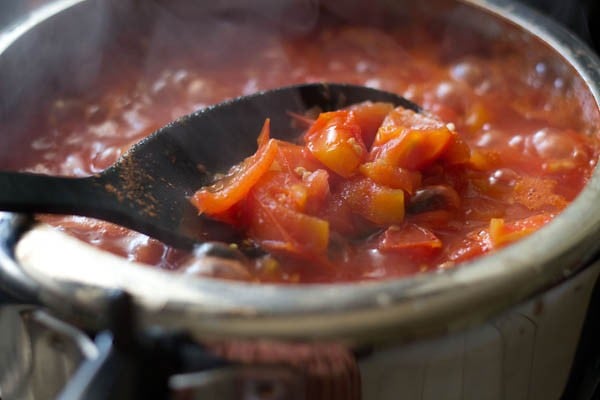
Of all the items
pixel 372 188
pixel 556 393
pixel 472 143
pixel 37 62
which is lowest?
pixel 556 393

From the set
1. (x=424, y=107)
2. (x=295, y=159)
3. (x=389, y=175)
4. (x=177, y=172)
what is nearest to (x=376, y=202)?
(x=389, y=175)

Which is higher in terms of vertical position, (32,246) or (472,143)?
(32,246)

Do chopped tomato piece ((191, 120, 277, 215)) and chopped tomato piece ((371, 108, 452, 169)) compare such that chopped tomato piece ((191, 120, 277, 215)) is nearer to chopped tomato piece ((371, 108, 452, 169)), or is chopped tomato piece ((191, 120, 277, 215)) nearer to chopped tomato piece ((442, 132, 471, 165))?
chopped tomato piece ((371, 108, 452, 169))

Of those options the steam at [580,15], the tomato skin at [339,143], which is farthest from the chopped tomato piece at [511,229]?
the steam at [580,15]

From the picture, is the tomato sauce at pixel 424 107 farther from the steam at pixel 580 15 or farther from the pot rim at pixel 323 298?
the steam at pixel 580 15

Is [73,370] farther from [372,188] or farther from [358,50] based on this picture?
[358,50]

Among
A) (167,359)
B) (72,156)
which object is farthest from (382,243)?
(72,156)
